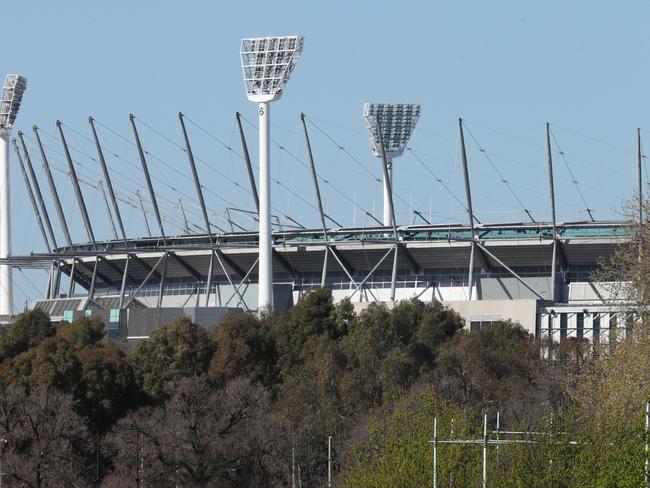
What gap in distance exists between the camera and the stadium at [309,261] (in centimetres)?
12206

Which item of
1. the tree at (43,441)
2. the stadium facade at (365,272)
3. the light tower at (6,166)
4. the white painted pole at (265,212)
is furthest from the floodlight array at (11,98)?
the tree at (43,441)

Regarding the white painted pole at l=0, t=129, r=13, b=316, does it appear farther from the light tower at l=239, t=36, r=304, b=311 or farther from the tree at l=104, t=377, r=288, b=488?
the tree at l=104, t=377, r=288, b=488

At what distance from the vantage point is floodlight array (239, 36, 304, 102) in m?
123

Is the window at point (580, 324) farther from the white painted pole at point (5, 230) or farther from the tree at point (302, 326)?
the white painted pole at point (5, 230)

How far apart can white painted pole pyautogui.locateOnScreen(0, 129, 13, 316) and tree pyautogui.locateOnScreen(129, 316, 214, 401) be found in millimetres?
54408

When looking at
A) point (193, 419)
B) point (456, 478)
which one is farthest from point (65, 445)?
point (456, 478)

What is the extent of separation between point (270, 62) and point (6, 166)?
152 feet

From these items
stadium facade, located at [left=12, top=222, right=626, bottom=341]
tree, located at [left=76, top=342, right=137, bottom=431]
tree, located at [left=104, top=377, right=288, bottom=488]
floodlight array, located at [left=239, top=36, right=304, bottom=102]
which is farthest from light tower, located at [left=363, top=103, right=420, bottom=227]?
tree, located at [left=104, top=377, right=288, bottom=488]

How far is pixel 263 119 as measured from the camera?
406ft

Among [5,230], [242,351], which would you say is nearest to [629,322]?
[242,351]

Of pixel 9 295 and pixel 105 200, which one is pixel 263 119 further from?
pixel 9 295

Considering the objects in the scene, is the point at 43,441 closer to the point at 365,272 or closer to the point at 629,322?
the point at 629,322

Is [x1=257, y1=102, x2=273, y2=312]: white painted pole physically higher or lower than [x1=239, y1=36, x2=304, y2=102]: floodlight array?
lower

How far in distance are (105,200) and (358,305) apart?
3132 cm
